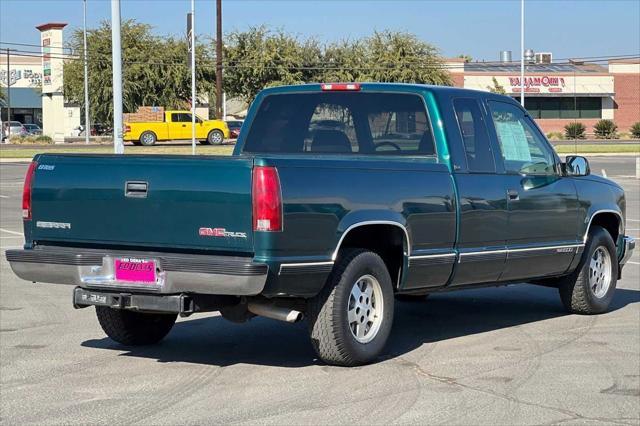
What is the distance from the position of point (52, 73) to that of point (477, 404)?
7879cm

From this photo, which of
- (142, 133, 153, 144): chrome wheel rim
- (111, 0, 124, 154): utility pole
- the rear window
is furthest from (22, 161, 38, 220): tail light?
(142, 133, 153, 144): chrome wheel rim

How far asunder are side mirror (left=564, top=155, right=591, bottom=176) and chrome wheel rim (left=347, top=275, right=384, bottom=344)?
9.12 ft

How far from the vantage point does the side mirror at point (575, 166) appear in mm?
9797

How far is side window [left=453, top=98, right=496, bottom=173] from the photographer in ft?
28.7

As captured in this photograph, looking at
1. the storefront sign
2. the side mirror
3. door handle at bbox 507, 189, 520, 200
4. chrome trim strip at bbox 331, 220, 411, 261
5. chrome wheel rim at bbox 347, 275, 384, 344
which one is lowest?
chrome wheel rim at bbox 347, 275, 384, 344

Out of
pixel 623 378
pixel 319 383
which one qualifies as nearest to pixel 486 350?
pixel 623 378

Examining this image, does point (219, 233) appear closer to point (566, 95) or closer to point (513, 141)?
point (513, 141)

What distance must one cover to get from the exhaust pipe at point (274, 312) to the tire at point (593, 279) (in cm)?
373

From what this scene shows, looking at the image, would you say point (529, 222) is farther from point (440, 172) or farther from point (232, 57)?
point (232, 57)

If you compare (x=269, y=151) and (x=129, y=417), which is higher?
(x=269, y=151)

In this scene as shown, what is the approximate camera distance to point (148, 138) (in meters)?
58.5

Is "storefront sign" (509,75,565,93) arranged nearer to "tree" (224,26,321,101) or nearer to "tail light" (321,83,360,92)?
"tree" (224,26,321,101)

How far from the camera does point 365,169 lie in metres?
7.59

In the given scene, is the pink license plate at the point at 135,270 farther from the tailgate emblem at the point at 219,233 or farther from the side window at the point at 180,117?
the side window at the point at 180,117
